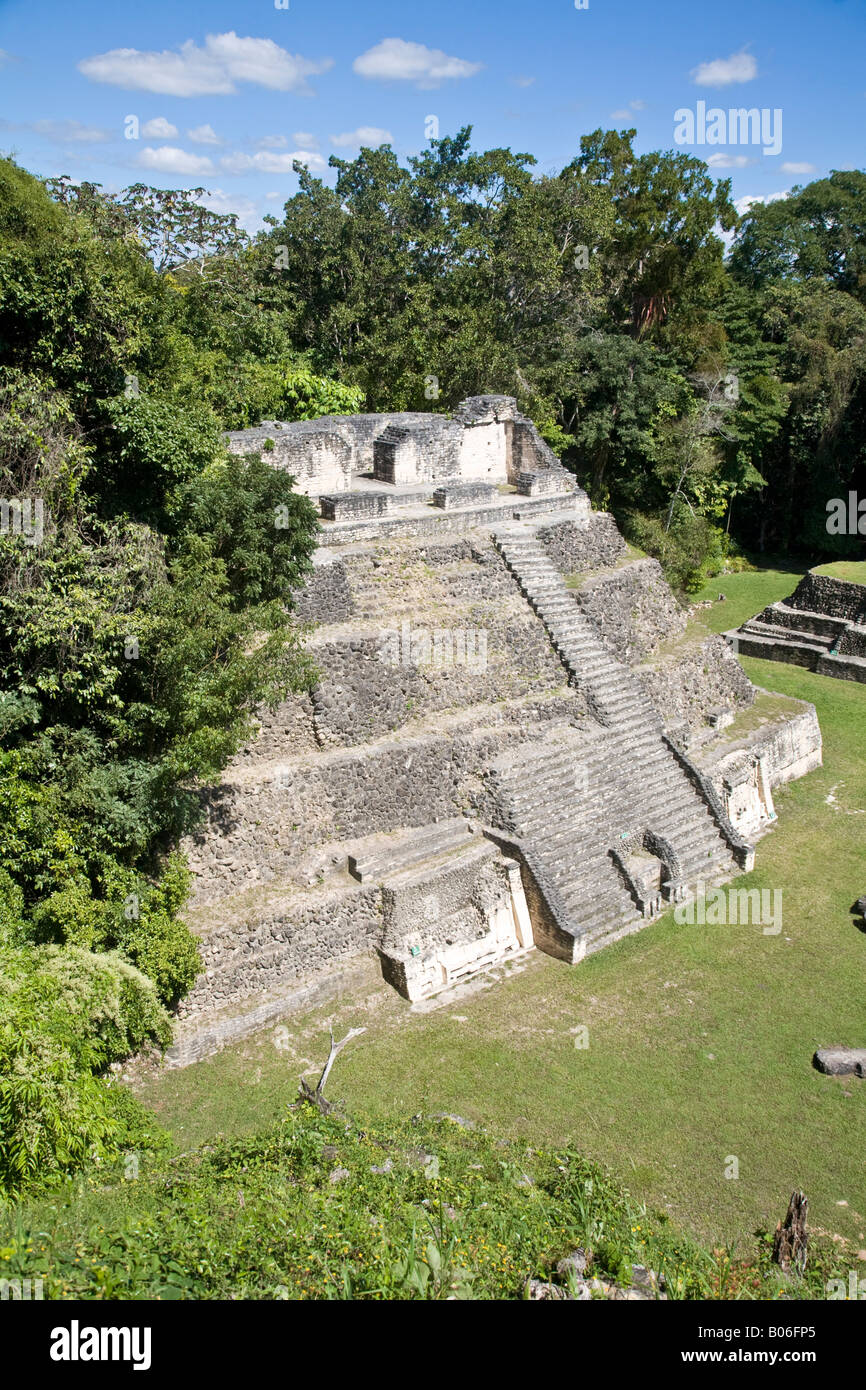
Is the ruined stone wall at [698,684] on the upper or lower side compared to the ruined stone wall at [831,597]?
lower

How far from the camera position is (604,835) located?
14.0m

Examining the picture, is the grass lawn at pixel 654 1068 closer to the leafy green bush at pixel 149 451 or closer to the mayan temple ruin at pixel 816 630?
the leafy green bush at pixel 149 451

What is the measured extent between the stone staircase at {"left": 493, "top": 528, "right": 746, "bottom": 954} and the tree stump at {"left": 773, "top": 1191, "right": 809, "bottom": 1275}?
4681mm

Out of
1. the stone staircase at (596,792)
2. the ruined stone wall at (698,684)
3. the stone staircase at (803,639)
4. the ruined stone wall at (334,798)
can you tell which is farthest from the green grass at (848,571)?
the ruined stone wall at (334,798)

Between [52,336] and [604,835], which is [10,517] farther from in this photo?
[604,835]

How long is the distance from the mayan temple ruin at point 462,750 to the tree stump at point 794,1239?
185 inches

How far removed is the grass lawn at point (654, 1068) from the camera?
31.2 feet

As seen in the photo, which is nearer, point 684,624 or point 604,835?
point 604,835

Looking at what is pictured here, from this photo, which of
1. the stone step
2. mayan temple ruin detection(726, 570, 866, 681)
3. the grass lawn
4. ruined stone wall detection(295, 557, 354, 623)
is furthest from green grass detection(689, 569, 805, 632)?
the stone step

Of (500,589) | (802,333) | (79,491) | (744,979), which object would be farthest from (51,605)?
(802,333)

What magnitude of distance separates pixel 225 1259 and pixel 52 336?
9.74 m

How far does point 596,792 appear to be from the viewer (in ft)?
47.2

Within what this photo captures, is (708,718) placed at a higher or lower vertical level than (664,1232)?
higher

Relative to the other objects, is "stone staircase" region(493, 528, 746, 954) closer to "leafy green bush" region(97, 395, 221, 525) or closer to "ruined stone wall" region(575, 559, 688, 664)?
"ruined stone wall" region(575, 559, 688, 664)
